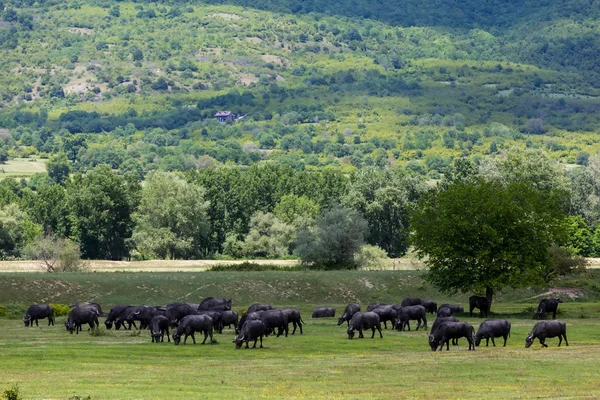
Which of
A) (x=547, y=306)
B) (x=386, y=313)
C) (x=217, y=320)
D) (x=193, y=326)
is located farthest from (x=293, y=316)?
(x=547, y=306)

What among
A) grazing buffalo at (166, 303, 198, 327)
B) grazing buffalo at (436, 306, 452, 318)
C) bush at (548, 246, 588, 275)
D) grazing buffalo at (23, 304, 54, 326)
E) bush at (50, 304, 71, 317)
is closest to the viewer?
grazing buffalo at (166, 303, 198, 327)

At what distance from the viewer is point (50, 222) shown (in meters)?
172

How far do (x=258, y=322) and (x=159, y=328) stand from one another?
631 cm

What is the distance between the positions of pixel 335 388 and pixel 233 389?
142 inches

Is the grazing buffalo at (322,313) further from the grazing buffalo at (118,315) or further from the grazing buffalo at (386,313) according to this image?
the grazing buffalo at (118,315)

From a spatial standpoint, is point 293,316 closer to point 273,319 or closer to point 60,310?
point 273,319

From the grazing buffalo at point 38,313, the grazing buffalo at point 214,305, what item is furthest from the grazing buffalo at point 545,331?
the grazing buffalo at point 38,313

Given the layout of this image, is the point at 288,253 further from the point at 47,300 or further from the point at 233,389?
the point at 233,389

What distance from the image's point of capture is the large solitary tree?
80.9 meters

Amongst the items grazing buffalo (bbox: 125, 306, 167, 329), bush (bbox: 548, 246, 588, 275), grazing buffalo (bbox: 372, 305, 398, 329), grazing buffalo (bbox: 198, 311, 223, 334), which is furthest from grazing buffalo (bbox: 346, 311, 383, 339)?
bush (bbox: 548, 246, 588, 275)

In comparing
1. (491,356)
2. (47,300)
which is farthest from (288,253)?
(491,356)

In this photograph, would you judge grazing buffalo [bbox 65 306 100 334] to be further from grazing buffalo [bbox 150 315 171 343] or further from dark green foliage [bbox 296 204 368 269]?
dark green foliage [bbox 296 204 368 269]

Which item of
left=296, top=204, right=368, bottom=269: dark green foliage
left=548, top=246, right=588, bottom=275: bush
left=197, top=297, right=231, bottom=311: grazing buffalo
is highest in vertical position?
left=296, top=204, right=368, bottom=269: dark green foliage

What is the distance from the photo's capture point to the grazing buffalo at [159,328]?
57000 mm
